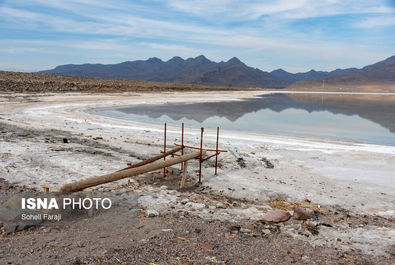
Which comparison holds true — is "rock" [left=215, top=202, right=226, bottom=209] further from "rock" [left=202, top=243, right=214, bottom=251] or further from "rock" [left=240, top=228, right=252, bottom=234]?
"rock" [left=202, top=243, right=214, bottom=251]

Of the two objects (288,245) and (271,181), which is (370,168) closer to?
(271,181)

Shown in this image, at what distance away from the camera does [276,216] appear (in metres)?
5.25

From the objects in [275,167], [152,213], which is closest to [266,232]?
[152,213]

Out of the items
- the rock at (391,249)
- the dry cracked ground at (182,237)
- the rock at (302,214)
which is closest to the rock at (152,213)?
the dry cracked ground at (182,237)

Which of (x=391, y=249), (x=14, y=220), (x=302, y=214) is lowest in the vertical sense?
(x=391, y=249)

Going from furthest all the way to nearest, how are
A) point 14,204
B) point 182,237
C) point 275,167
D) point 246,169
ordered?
point 275,167, point 246,169, point 14,204, point 182,237

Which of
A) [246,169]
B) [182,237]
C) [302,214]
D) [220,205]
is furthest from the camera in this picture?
[246,169]

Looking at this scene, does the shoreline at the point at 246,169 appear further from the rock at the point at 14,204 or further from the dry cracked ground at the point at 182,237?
the rock at the point at 14,204

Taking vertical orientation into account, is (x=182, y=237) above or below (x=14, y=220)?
below

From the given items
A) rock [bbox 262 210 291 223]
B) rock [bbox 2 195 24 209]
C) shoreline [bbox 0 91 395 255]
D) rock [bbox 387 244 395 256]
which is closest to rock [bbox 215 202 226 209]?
shoreline [bbox 0 91 395 255]

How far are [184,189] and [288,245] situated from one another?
287 cm

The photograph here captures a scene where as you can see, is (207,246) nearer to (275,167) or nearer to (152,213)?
(152,213)

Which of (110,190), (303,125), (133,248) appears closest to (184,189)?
(110,190)

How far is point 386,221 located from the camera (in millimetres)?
5535
